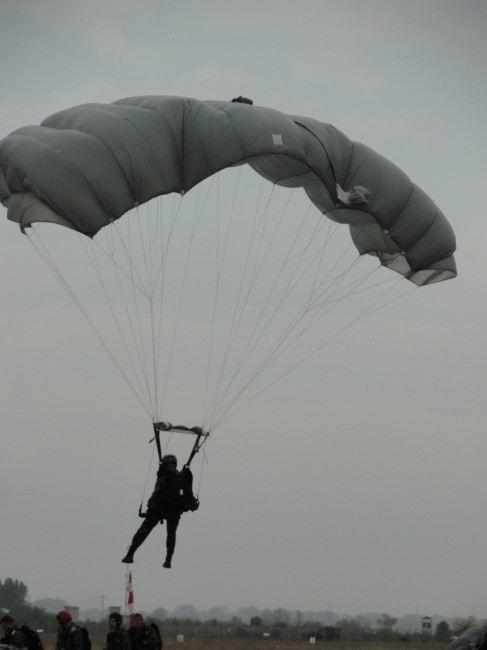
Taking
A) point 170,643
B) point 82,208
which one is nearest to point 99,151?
point 82,208

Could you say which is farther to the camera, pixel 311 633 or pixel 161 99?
pixel 311 633

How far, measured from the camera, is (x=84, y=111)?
2392 centimetres

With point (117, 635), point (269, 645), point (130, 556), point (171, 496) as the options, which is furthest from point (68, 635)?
point (269, 645)

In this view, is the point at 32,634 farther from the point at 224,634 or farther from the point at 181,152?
the point at 224,634

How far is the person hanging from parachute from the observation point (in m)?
23.4

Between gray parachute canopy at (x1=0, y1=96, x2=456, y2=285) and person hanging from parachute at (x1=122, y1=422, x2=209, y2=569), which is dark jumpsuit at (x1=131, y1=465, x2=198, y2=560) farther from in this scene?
gray parachute canopy at (x1=0, y1=96, x2=456, y2=285)

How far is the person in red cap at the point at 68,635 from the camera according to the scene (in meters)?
20.6

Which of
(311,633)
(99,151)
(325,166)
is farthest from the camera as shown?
(311,633)

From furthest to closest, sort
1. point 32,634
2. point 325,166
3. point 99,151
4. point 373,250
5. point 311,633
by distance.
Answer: point 311,633 → point 373,250 → point 325,166 → point 99,151 → point 32,634

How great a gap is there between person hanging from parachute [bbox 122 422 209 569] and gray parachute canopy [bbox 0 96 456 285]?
11.7ft

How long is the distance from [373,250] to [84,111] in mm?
6023

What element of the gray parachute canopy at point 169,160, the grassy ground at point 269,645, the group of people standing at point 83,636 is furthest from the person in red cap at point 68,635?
the grassy ground at point 269,645

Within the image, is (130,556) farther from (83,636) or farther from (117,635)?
(117,635)

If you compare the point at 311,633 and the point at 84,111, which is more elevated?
the point at 84,111
